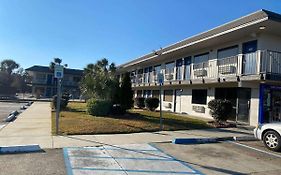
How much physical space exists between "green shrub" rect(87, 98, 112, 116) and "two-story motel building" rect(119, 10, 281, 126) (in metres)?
3.91

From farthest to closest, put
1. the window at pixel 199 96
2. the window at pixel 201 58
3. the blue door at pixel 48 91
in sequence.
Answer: the blue door at pixel 48 91
the window at pixel 199 96
the window at pixel 201 58

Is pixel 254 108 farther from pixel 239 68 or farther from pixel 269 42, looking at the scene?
pixel 269 42

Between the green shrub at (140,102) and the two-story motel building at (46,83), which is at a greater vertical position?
the two-story motel building at (46,83)

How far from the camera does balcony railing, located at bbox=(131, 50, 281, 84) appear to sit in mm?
14703

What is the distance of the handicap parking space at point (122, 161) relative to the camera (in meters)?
6.26

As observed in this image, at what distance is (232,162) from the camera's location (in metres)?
7.46

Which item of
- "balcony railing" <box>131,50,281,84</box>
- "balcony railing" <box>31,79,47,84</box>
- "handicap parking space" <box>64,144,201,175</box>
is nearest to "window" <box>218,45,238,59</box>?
"balcony railing" <box>131,50,281,84</box>

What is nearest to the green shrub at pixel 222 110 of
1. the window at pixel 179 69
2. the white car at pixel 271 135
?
the white car at pixel 271 135

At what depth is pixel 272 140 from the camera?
927 centimetres

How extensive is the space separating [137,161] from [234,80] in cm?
1074

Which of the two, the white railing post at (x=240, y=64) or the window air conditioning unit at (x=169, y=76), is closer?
the white railing post at (x=240, y=64)

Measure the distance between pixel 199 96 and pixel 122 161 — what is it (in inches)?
606

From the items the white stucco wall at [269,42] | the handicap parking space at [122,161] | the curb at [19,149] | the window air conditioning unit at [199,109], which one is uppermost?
the white stucco wall at [269,42]

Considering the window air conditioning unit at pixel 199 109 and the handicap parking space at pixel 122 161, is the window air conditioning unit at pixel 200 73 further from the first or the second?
the handicap parking space at pixel 122 161
